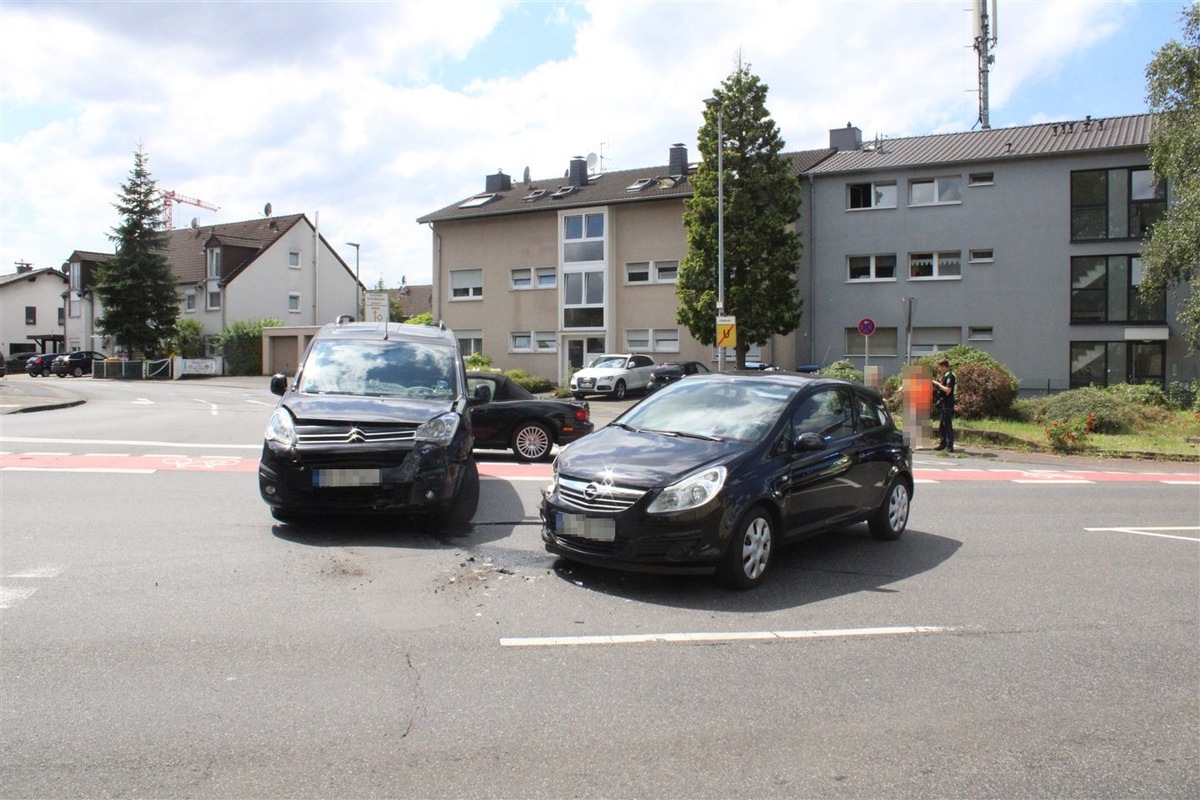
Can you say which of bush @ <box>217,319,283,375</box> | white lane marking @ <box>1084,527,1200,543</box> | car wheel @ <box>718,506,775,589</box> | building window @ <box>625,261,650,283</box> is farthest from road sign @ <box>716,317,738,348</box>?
bush @ <box>217,319,283,375</box>

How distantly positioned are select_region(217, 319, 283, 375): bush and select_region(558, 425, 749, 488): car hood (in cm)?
5134

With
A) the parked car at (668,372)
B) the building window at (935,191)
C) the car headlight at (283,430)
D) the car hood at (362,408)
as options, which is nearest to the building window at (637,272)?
the parked car at (668,372)

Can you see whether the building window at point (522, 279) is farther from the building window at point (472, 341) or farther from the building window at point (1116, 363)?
the building window at point (1116, 363)

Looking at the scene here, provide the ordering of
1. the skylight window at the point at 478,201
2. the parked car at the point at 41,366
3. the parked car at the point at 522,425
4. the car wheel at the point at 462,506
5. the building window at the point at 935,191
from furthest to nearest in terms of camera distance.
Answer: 1. the parked car at the point at 41,366
2. the skylight window at the point at 478,201
3. the building window at the point at 935,191
4. the parked car at the point at 522,425
5. the car wheel at the point at 462,506

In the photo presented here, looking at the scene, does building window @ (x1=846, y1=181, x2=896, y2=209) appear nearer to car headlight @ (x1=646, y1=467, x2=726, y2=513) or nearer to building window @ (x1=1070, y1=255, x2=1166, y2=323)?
building window @ (x1=1070, y1=255, x2=1166, y2=323)

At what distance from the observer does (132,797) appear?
11.7 ft

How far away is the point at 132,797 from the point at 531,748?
1517 mm

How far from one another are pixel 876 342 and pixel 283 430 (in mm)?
32364

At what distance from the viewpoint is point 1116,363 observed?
34.4 metres

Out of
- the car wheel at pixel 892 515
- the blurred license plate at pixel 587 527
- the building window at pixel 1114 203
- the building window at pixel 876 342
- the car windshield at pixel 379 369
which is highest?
the building window at pixel 1114 203

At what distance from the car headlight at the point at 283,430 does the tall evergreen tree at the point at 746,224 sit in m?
27.8

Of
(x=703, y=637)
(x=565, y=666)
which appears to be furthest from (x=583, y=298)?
(x=565, y=666)

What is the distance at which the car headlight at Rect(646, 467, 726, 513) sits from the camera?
6.60 m

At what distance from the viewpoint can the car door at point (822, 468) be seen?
744 cm
